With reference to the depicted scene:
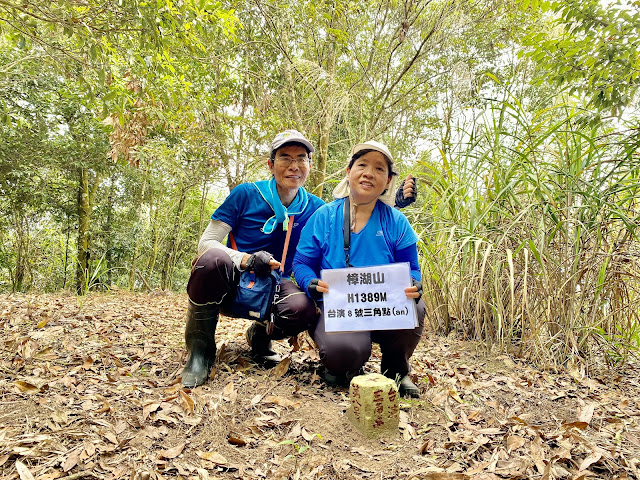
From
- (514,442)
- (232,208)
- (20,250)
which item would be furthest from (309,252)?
(20,250)

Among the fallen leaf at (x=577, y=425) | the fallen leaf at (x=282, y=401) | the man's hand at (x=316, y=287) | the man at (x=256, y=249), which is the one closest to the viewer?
the fallen leaf at (x=577, y=425)

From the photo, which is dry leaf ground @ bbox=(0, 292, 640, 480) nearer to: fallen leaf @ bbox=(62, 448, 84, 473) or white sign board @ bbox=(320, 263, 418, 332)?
fallen leaf @ bbox=(62, 448, 84, 473)

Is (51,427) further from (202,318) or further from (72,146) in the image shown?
(72,146)

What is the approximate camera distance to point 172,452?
1357 millimetres

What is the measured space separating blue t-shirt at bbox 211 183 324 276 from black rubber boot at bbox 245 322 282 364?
1.62 feet

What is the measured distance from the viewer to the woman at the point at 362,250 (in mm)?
1880

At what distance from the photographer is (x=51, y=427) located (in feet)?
4.71

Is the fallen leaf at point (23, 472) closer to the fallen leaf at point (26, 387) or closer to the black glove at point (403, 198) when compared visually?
the fallen leaf at point (26, 387)

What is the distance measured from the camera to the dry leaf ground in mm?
1306

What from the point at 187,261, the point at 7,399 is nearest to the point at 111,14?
the point at 7,399

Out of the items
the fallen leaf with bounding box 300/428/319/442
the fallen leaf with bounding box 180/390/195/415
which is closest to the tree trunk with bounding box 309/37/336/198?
the fallen leaf with bounding box 180/390/195/415

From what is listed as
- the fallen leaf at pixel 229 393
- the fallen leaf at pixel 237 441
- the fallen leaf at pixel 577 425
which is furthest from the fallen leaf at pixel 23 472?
the fallen leaf at pixel 577 425

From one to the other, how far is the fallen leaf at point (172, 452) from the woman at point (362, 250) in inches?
28.9

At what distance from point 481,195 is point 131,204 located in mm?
9235
